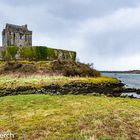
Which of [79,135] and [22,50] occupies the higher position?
[22,50]

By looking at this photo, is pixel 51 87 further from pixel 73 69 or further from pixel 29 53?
pixel 29 53

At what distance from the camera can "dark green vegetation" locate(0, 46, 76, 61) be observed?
8244cm

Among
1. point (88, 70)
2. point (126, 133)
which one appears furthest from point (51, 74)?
point (126, 133)

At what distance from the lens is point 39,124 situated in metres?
15.8

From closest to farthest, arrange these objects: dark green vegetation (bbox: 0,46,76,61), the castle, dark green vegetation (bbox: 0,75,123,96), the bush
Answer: dark green vegetation (bbox: 0,75,123,96)
the bush
dark green vegetation (bbox: 0,46,76,61)
the castle

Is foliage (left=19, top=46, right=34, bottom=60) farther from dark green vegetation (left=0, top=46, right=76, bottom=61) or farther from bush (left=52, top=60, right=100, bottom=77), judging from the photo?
bush (left=52, top=60, right=100, bottom=77)

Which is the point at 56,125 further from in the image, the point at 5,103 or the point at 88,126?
the point at 5,103

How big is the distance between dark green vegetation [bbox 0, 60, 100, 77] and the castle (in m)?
18.4

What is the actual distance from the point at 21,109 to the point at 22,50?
6474cm

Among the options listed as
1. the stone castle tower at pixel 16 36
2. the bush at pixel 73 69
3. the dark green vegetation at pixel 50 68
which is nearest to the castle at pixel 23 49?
the stone castle tower at pixel 16 36

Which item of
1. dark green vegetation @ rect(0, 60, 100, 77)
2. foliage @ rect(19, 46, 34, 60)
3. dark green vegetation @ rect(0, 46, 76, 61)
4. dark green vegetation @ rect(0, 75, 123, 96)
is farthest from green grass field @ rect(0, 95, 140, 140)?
foliage @ rect(19, 46, 34, 60)

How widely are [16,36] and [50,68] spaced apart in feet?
126

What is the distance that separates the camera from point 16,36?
97.7 meters

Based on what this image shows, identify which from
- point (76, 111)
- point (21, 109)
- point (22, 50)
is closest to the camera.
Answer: point (76, 111)
